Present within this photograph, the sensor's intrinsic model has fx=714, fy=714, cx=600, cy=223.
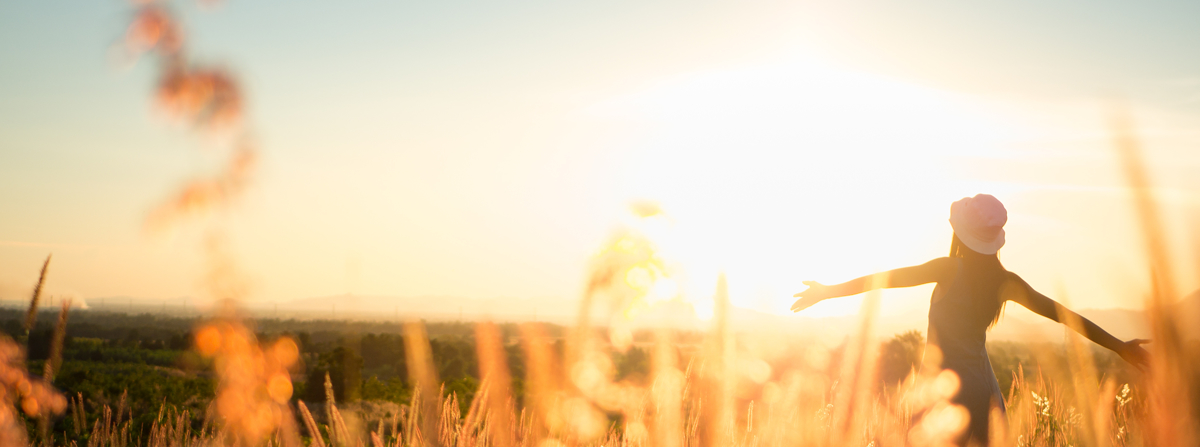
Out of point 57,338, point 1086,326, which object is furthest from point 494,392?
point 1086,326

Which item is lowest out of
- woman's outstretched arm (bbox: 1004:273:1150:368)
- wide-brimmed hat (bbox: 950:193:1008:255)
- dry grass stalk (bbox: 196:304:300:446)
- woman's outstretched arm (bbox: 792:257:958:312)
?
dry grass stalk (bbox: 196:304:300:446)

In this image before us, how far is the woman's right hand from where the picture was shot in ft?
13.6

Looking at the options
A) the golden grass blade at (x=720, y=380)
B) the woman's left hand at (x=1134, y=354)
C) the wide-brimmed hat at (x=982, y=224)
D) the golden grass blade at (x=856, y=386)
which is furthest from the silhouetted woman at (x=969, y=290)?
the golden grass blade at (x=720, y=380)

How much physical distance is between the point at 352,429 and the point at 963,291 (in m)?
3.48

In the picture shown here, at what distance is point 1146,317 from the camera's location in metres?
0.58

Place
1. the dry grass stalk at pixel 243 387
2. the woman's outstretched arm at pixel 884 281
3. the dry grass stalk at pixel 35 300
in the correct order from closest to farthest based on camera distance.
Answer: the dry grass stalk at pixel 35 300 < the woman's outstretched arm at pixel 884 281 < the dry grass stalk at pixel 243 387

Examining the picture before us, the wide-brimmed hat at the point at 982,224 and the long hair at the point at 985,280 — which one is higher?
the wide-brimmed hat at the point at 982,224

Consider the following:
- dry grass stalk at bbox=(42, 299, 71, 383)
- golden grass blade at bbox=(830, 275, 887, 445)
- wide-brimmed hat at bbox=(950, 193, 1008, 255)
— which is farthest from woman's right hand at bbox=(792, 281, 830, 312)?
dry grass stalk at bbox=(42, 299, 71, 383)

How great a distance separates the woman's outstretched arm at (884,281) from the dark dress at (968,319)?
105 mm

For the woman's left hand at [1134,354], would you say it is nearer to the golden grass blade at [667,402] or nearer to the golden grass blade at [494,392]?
the golden grass blade at [667,402]

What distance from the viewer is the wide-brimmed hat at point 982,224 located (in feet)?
13.9

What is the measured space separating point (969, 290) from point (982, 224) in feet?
1.31

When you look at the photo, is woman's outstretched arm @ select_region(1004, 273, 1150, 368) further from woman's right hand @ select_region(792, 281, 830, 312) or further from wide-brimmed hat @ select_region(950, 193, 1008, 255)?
woman's right hand @ select_region(792, 281, 830, 312)

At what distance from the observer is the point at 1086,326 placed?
379 cm
